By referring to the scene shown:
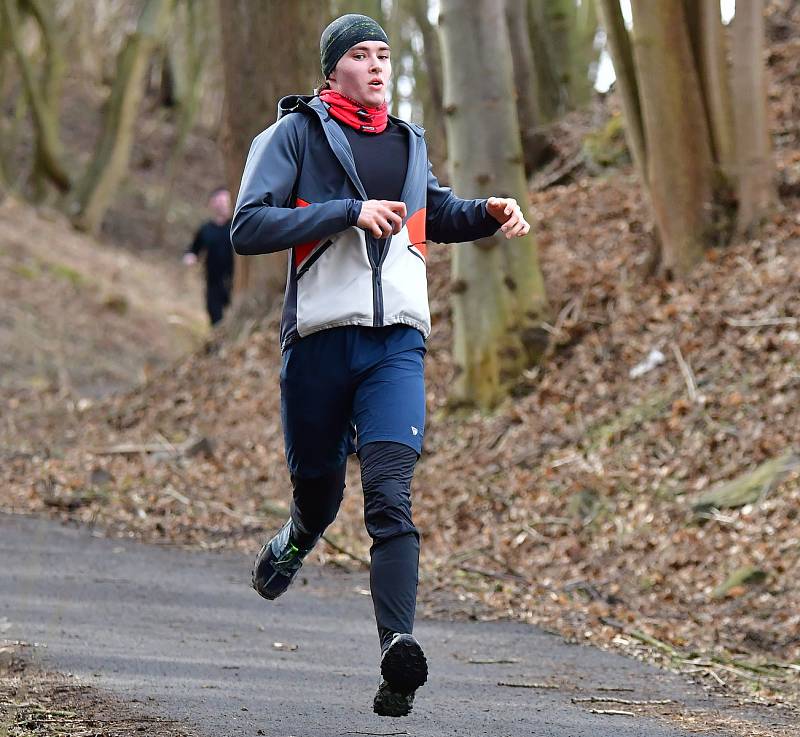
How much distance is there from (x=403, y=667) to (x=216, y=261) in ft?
50.4

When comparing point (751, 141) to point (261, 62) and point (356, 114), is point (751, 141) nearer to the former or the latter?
point (261, 62)

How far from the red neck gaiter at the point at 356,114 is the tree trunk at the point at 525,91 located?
40.6 ft

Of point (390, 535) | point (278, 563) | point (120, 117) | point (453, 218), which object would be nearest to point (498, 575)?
point (278, 563)

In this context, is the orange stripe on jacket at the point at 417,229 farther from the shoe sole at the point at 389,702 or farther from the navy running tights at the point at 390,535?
the shoe sole at the point at 389,702

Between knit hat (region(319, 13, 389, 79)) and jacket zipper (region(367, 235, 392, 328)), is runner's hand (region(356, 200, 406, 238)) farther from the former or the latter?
knit hat (region(319, 13, 389, 79))

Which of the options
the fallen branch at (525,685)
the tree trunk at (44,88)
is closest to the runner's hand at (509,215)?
the fallen branch at (525,685)

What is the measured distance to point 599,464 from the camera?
398 inches

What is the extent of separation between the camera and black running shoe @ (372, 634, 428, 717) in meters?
4.24

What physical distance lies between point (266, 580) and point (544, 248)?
8931 millimetres

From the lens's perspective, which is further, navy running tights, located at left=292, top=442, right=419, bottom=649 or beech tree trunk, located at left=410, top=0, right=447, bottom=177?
beech tree trunk, located at left=410, top=0, right=447, bottom=177

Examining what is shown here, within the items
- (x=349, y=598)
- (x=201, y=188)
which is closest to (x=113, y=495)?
(x=349, y=598)

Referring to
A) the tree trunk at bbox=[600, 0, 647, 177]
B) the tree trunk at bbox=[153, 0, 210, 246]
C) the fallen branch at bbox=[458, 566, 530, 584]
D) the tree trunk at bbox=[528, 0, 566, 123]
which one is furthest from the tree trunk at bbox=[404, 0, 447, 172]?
the fallen branch at bbox=[458, 566, 530, 584]

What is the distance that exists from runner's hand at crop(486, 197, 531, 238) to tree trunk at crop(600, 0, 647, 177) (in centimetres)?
731

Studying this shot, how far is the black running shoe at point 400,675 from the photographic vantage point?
4238 mm
